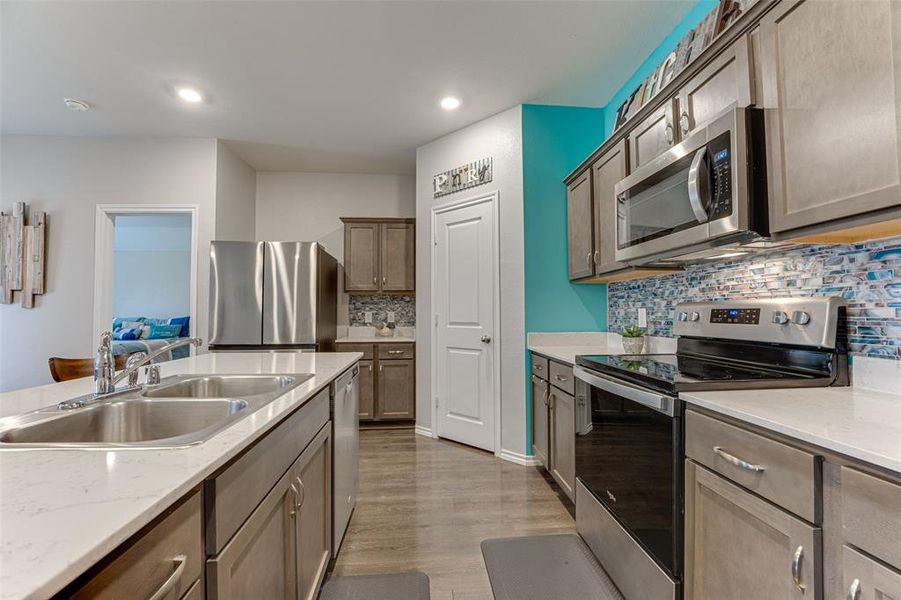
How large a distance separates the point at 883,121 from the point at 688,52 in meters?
1.18

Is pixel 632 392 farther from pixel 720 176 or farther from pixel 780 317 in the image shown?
pixel 720 176

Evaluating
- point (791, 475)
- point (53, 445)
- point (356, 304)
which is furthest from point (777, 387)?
point (356, 304)

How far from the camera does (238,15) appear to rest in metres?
2.18

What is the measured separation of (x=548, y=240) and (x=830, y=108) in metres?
1.99

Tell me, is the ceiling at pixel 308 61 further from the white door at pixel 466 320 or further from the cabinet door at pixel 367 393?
the cabinet door at pixel 367 393

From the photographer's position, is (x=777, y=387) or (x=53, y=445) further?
(x=777, y=387)

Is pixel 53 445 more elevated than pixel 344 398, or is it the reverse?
pixel 53 445

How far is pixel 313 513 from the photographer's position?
142 cm

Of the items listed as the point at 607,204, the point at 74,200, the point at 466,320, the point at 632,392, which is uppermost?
the point at 74,200

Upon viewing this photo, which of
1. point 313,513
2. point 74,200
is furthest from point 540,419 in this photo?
point 74,200

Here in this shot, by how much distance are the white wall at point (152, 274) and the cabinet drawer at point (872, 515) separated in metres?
8.55

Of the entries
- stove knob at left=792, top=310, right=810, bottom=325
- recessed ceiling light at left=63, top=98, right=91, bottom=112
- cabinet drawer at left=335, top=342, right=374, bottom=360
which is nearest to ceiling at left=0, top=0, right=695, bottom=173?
recessed ceiling light at left=63, top=98, right=91, bottom=112

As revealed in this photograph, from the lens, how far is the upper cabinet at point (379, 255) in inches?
168

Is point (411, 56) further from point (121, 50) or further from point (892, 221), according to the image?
point (892, 221)
